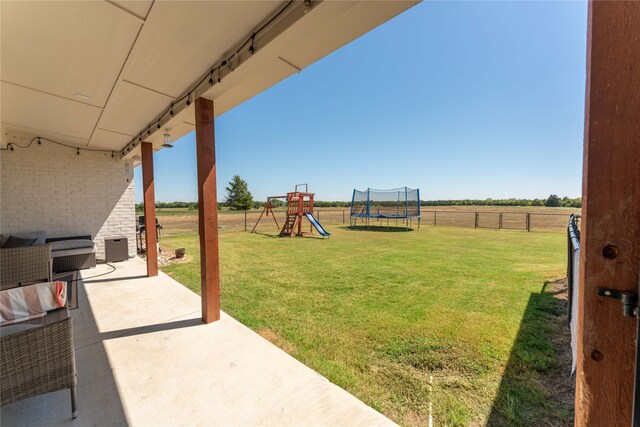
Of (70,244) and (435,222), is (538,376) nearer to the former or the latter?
(70,244)

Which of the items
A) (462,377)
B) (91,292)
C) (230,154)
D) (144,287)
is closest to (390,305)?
(462,377)

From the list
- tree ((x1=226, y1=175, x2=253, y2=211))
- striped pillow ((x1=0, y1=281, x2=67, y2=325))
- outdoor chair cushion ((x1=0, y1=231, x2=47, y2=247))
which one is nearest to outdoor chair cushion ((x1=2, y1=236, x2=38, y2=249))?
outdoor chair cushion ((x1=0, y1=231, x2=47, y2=247))

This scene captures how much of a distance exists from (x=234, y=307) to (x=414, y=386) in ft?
7.54

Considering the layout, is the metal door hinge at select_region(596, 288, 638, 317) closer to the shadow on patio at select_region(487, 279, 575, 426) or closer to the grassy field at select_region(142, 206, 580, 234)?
the shadow on patio at select_region(487, 279, 575, 426)

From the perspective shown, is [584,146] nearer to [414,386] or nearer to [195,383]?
[414,386]

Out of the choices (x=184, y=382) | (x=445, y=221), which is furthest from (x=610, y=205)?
(x=445, y=221)

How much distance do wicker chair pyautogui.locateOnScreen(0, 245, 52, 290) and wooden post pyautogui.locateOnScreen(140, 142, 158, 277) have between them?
133 cm

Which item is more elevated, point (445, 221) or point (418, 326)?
point (445, 221)

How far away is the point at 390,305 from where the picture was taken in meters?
3.28

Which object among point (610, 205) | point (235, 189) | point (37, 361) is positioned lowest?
point (37, 361)

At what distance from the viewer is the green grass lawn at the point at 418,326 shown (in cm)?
175

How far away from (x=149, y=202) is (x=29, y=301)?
8.68 feet

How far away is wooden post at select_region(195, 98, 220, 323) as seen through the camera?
273 centimetres

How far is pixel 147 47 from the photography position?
6.41 ft
